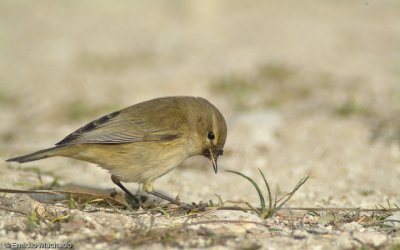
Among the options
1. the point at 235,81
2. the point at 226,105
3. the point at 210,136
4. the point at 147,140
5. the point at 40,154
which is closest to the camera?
the point at 40,154

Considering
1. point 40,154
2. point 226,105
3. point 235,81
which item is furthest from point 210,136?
point 235,81

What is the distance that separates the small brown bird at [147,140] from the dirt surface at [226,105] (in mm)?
376

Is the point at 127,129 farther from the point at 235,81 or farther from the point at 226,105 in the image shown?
the point at 235,81

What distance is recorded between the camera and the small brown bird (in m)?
5.67

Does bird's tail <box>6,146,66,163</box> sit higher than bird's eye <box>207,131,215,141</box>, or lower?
lower

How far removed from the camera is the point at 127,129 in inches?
229

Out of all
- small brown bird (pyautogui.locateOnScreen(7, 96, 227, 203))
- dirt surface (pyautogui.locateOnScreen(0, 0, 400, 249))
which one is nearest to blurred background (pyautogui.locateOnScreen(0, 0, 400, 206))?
dirt surface (pyautogui.locateOnScreen(0, 0, 400, 249))

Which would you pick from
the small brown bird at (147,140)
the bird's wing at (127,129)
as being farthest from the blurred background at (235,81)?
the bird's wing at (127,129)

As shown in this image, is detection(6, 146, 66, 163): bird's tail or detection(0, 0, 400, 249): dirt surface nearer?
detection(0, 0, 400, 249): dirt surface

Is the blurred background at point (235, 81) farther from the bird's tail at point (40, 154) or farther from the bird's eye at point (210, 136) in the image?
the bird's tail at point (40, 154)

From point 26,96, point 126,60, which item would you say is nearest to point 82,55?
point 126,60

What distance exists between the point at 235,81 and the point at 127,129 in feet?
17.6

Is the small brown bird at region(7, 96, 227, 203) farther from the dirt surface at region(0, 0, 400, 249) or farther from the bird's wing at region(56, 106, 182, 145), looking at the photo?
the dirt surface at region(0, 0, 400, 249)

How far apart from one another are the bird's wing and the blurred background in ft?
2.49
